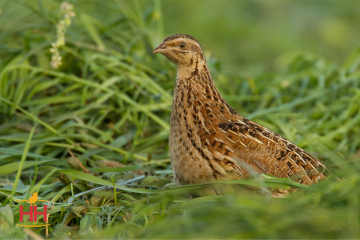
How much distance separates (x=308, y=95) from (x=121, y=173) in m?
3.16

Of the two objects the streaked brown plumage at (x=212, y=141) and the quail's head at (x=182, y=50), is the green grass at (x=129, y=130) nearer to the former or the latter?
the streaked brown plumage at (x=212, y=141)

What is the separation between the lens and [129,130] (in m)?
5.59

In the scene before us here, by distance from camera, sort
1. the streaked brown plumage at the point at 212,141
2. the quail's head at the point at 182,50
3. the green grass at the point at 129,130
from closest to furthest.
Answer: the green grass at the point at 129,130, the streaked brown plumage at the point at 212,141, the quail's head at the point at 182,50

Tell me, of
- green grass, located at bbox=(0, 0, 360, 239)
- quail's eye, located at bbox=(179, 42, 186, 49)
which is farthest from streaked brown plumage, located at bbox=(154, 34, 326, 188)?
green grass, located at bbox=(0, 0, 360, 239)

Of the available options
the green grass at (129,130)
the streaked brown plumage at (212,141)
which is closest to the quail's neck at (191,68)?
the streaked brown plumage at (212,141)

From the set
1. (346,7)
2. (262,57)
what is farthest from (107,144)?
(346,7)

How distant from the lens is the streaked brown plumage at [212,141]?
3.56 m

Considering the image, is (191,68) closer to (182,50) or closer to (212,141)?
(182,50)

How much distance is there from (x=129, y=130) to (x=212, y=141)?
2119 mm

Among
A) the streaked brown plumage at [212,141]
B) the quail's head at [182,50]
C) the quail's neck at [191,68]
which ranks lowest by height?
the streaked brown plumage at [212,141]

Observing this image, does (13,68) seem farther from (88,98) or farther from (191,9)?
(191,9)

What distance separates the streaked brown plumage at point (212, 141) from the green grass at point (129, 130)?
0.22 m

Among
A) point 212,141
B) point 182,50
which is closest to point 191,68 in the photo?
point 182,50

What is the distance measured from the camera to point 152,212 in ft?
10.9
